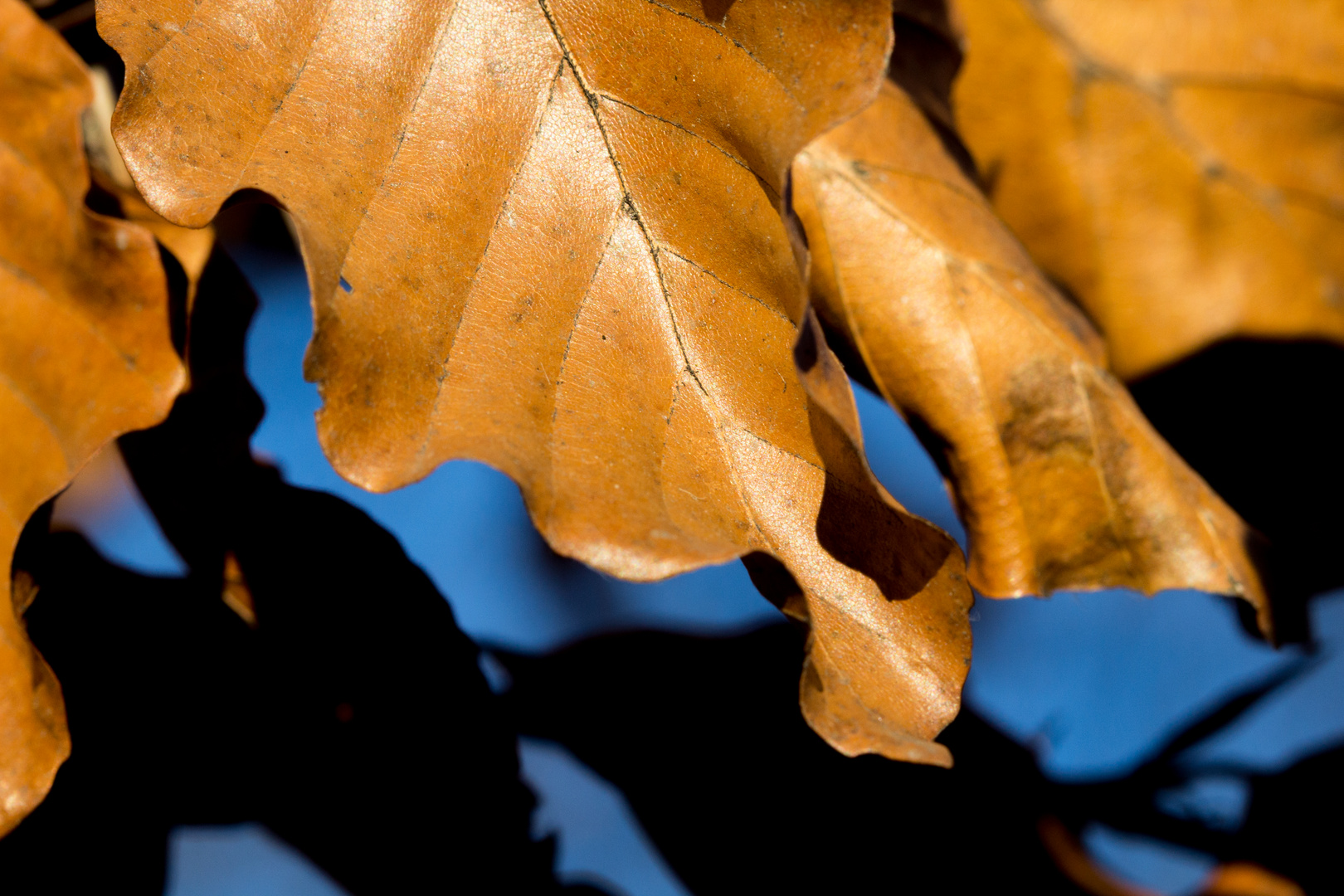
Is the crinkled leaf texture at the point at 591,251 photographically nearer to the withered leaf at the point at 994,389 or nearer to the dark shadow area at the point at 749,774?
the withered leaf at the point at 994,389

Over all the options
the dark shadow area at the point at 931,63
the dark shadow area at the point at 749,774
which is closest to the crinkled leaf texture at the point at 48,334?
the dark shadow area at the point at 749,774

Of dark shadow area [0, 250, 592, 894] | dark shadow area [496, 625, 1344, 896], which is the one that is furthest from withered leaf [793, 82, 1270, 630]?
dark shadow area [0, 250, 592, 894]

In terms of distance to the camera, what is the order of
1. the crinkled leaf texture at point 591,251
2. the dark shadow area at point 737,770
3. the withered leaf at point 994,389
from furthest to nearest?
the dark shadow area at point 737,770
the withered leaf at point 994,389
the crinkled leaf texture at point 591,251

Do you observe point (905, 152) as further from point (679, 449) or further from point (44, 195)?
point (44, 195)

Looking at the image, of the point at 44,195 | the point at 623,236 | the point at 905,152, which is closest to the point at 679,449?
the point at 623,236

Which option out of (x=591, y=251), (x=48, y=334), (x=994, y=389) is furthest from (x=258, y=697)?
(x=994, y=389)

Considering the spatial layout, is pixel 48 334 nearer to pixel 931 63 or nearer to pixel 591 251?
pixel 591 251
